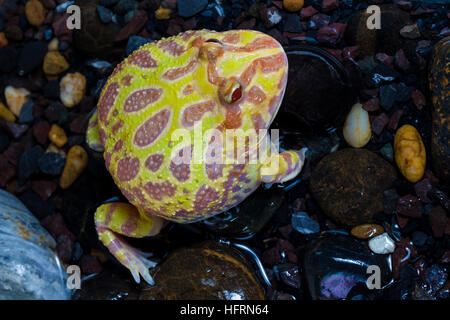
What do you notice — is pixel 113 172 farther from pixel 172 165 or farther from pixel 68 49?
pixel 68 49

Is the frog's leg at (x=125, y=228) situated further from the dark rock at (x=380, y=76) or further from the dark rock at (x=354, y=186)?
the dark rock at (x=380, y=76)

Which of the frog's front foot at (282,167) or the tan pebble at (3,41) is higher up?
A: the tan pebble at (3,41)

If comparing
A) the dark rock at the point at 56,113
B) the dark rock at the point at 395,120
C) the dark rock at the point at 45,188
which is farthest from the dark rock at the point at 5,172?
the dark rock at the point at 395,120

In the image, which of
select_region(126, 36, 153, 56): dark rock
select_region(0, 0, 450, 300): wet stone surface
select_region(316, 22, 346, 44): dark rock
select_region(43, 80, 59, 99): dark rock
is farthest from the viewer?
select_region(43, 80, 59, 99): dark rock

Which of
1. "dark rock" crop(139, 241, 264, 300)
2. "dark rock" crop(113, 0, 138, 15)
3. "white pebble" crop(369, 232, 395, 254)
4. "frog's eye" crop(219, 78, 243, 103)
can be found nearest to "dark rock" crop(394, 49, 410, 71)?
"white pebble" crop(369, 232, 395, 254)

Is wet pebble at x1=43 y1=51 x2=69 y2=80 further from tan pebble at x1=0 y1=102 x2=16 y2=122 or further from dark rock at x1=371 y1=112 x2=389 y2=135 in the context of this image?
dark rock at x1=371 y1=112 x2=389 y2=135

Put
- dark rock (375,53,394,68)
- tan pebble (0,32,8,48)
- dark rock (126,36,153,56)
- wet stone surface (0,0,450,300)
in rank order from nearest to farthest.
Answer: wet stone surface (0,0,450,300) → dark rock (375,53,394,68) → dark rock (126,36,153,56) → tan pebble (0,32,8,48)
